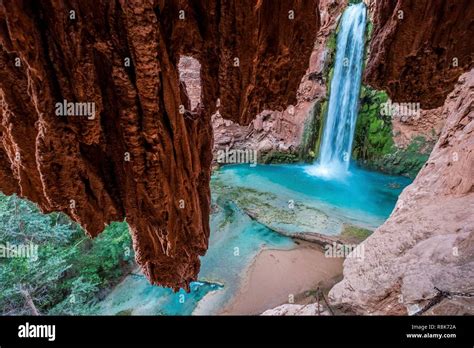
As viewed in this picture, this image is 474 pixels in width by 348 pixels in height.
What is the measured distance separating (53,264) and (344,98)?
51.4 ft

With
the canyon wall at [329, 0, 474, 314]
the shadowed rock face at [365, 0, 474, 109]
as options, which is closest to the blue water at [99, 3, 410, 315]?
the canyon wall at [329, 0, 474, 314]

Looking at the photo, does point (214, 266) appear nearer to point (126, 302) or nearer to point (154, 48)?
point (126, 302)

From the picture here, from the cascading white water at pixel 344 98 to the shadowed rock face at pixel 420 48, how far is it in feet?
41.4

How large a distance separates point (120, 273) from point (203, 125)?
9.18 metres

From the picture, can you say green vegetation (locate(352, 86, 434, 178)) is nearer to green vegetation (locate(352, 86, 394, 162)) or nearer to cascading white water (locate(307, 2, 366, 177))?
green vegetation (locate(352, 86, 394, 162))

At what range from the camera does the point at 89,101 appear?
2.74 meters

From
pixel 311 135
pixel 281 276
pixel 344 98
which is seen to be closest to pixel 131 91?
pixel 281 276

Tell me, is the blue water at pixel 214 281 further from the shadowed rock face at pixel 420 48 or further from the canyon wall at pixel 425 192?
the shadowed rock face at pixel 420 48

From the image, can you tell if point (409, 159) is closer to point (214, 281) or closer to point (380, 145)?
point (380, 145)

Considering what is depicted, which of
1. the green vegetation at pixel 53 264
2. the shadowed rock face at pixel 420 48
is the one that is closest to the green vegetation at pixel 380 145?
the shadowed rock face at pixel 420 48

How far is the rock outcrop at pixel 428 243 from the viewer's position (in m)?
3.41

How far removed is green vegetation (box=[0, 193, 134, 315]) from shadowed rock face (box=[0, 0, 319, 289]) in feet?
22.6

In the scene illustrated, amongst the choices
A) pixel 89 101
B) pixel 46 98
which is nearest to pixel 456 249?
pixel 89 101

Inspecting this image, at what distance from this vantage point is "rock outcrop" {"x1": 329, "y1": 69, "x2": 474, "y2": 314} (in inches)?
134
